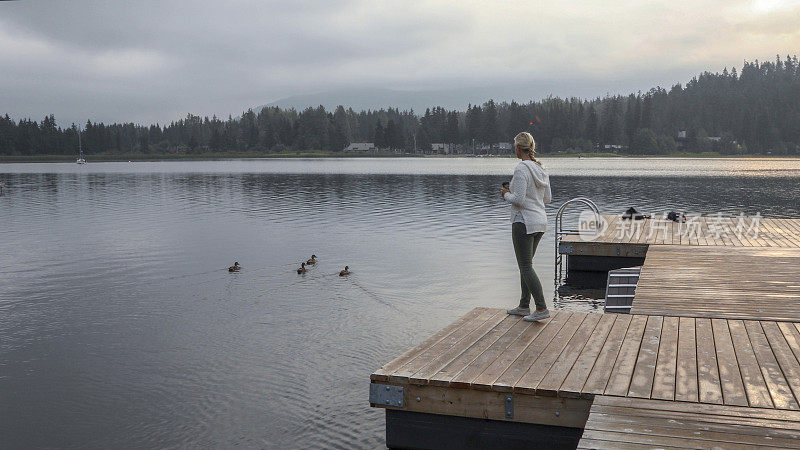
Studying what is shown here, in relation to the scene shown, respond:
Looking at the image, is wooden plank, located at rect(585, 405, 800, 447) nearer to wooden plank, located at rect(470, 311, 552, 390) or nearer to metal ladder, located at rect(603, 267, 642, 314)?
wooden plank, located at rect(470, 311, 552, 390)

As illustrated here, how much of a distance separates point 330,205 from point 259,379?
98.8 ft

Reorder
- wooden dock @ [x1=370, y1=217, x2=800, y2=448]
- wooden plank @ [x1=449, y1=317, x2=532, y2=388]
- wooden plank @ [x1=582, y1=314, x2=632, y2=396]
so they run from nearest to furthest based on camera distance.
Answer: wooden dock @ [x1=370, y1=217, x2=800, y2=448], wooden plank @ [x1=582, y1=314, x2=632, y2=396], wooden plank @ [x1=449, y1=317, x2=532, y2=388]

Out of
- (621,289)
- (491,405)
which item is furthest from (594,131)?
(491,405)

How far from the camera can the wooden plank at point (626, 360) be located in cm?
566

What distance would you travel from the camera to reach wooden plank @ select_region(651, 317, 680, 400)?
5.51m

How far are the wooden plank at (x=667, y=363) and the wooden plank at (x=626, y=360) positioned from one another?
0.75 feet

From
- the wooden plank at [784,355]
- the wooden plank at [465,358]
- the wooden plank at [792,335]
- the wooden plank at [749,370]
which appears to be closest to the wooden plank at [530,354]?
the wooden plank at [465,358]

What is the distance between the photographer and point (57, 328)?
43.5 ft

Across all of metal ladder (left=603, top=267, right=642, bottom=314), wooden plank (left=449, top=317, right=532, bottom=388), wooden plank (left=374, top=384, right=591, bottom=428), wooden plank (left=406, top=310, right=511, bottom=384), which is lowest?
metal ladder (left=603, top=267, right=642, bottom=314)

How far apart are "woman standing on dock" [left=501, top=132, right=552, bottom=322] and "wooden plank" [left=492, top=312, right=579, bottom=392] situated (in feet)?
1.23

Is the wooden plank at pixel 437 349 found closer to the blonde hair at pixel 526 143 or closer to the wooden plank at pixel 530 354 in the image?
the wooden plank at pixel 530 354

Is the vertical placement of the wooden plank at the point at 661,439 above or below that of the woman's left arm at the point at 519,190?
below

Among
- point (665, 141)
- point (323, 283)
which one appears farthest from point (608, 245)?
point (665, 141)

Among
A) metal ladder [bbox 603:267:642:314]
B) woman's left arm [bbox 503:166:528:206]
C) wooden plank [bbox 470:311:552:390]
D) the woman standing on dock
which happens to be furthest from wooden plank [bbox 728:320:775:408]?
metal ladder [bbox 603:267:642:314]
